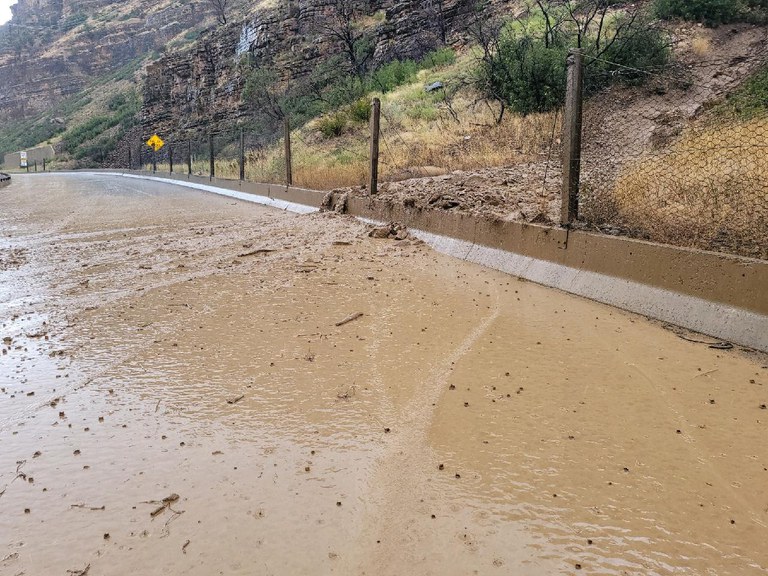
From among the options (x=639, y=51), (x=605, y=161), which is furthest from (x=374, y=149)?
A: (x=639, y=51)

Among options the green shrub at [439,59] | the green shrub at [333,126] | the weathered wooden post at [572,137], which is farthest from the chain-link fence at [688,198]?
the green shrub at [439,59]

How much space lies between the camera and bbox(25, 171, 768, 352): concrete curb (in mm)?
4641

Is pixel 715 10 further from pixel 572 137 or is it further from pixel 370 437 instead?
pixel 370 437

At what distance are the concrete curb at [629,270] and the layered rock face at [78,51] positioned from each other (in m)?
96.9

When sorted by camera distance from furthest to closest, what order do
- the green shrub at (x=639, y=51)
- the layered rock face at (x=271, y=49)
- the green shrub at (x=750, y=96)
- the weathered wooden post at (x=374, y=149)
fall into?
the layered rock face at (x=271, y=49) < the green shrub at (x=639, y=51) < the green shrub at (x=750, y=96) < the weathered wooden post at (x=374, y=149)

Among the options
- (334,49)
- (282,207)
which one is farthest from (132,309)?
(334,49)

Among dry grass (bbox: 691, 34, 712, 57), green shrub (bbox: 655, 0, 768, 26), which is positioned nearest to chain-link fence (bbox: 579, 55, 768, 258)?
dry grass (bbox: 691, 34, 712, 57)

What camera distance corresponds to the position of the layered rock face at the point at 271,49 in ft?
109

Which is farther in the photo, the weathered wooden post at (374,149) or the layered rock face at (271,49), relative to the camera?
the layered rock face at (271,49)

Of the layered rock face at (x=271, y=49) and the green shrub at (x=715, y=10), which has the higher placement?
the layered rock face at (x=271, y=49)

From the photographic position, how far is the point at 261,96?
134 ft

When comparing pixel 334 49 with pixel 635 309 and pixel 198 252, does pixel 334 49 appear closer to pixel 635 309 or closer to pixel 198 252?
pixel 198 252

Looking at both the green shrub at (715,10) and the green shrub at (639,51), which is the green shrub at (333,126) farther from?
the green shrub at (715,10)

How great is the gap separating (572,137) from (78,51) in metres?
110
